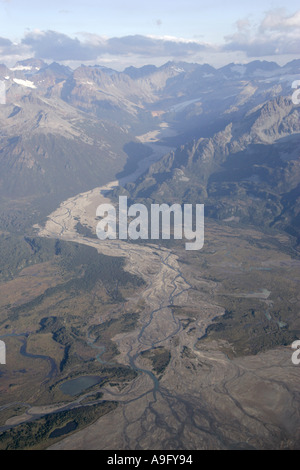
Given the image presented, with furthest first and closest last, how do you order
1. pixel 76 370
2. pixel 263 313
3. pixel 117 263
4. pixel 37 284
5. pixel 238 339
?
pixel 117 263 → pixel 37 284 → pixel 263 313 → pixel 238 339 → pixel 76 370

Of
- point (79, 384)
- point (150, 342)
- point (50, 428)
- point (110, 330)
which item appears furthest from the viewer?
point (110, 330)

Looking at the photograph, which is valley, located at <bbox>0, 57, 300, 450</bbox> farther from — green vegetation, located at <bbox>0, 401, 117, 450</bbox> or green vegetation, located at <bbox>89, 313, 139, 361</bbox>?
green vegetation, located at <bbox>89, 313, 139, 361</bbox>

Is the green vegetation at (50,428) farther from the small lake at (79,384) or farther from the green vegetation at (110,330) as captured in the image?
the green vegetation at (110,330)

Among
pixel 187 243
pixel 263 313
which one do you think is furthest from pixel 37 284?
pixel 263 313

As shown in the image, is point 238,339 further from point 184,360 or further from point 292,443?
point 292,443

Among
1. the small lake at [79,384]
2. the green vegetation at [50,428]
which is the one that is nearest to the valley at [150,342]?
the green vegetation at [50,428]

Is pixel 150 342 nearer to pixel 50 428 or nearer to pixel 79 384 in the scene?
pixel 79 384

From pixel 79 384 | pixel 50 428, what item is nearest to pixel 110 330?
pixel 79 384

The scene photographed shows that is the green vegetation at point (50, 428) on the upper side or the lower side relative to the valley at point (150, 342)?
lower

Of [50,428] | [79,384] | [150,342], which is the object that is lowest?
[50,428]
